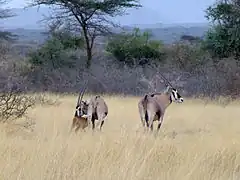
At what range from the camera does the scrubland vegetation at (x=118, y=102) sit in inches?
198

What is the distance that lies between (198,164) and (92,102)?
4686 millimetres

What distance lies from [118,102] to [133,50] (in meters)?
10.2

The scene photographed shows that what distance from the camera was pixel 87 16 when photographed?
80.6 feet

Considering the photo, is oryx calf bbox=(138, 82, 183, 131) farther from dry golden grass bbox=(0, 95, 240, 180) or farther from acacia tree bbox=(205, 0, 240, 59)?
acacia tree bbox=(205, 0, 240, 59)

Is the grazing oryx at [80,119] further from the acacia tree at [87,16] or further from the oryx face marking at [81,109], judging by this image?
the acacia tree at [87,16]

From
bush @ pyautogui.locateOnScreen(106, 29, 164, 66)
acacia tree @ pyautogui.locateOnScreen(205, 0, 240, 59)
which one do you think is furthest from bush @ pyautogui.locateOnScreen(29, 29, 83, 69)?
acacia tree @ pyautogui.locateOnScreen(205, 0, 240, 59)

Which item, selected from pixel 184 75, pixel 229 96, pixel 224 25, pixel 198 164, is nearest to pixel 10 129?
pixel 198 164

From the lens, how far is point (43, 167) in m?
4.77

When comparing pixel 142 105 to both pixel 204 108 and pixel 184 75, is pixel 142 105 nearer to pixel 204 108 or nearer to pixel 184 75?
pixel 204 108

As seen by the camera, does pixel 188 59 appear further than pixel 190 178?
Yes

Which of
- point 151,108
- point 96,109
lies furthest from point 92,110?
point 151,108

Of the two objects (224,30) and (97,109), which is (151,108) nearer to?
(97,109)

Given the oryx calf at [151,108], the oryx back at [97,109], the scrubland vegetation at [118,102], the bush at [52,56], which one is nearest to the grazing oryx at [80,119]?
the oryx back at [97,109]

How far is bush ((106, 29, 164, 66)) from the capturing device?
2550 centimetres
